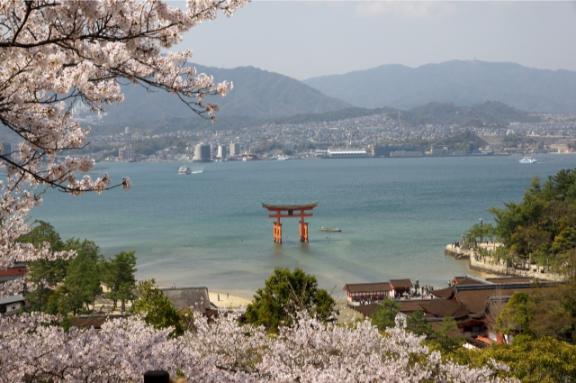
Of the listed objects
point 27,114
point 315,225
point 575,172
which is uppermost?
point 27,114

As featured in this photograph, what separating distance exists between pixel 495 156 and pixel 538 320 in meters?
141

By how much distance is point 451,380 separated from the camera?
4.84m

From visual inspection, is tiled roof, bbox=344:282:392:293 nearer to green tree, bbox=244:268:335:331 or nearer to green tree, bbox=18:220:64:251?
green tree, bbox=244:268:335:331

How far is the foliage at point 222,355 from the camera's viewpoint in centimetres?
355

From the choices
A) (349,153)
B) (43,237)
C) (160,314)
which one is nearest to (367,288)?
(43,237)

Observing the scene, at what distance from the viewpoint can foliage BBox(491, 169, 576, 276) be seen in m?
24.4

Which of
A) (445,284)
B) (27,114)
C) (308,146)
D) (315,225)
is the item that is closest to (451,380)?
(27,114)

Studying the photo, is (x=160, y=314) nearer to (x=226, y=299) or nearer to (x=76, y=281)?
(x=76, y=281)

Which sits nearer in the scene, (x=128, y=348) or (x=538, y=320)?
(x=128, y=348)

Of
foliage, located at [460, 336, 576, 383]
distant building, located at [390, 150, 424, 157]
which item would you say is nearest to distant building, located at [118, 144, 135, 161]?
distant building, located at [390, 150, 424, 157]

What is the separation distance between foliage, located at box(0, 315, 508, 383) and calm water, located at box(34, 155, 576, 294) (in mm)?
12109

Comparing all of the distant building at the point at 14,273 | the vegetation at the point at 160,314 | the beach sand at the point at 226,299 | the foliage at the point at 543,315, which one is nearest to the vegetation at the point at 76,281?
the distant building at the point at 14,273

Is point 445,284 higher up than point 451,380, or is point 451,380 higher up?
point 451,380

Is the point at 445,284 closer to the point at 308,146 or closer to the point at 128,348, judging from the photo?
the point at 128,348
